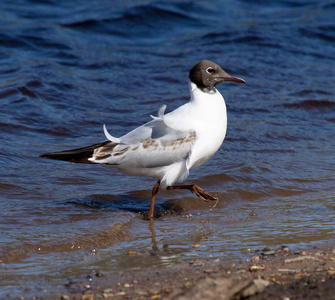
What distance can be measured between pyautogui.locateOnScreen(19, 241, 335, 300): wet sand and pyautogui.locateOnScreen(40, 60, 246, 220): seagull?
1.55 meters

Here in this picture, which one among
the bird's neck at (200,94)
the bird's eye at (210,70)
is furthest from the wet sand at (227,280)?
the bird's eye at (210,70)

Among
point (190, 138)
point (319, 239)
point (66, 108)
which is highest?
point (190, 138)

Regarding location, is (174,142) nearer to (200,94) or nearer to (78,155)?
(200,94)

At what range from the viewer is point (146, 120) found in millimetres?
9531

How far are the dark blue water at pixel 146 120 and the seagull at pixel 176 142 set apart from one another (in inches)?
20.6

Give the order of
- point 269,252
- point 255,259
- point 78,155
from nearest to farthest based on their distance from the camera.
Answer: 1. point 255,259
2. point 269,252
3. point 78,155

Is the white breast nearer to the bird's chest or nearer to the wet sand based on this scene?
the bird's chest

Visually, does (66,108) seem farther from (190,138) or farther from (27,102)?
(190,138)

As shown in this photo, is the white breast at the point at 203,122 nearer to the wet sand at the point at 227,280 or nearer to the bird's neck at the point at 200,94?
the bird's neck at the point at 200,94

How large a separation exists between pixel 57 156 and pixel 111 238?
1.36m

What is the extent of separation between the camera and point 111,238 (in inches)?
211

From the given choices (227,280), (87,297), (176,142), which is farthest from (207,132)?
(87,297)

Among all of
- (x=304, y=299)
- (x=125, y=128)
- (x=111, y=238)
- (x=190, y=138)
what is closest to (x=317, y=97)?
(x=125, y=128)

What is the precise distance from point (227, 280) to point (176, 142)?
241 centimetres
